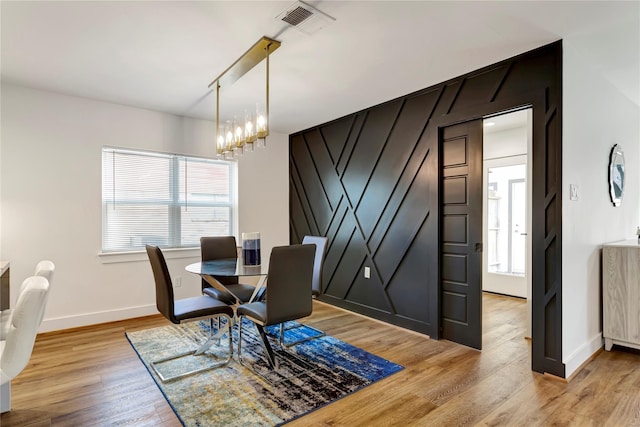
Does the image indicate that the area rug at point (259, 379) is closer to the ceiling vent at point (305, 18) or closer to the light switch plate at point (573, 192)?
the light switch plate at point (573, 192)

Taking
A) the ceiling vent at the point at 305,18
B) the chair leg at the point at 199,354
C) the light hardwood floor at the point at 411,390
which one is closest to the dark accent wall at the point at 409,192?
the light hardwood floor at the point at 411,390

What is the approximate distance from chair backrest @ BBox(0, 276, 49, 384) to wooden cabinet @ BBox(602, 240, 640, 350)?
4.06 metres

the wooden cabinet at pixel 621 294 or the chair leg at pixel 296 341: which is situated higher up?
the wooden cabinet at pixel 621 294

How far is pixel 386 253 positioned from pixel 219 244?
1.83m

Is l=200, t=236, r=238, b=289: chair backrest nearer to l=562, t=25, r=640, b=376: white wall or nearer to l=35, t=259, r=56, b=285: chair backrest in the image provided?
l=35, t=259, r=56, b=285: chair backrest

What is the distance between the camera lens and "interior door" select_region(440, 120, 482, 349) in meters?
3.01

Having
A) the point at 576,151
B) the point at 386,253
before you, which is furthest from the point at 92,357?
the point at 576,151

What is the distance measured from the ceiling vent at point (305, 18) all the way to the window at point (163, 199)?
272cm

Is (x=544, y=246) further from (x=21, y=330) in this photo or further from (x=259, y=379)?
(x=21, y=330)

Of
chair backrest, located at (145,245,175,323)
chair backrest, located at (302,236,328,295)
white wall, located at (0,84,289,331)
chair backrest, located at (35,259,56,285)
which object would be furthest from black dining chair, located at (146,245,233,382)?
white wall, located at (0,84,289,331)

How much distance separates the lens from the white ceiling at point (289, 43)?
2.07 m

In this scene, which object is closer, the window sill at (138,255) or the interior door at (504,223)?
the window sill at (138,255)

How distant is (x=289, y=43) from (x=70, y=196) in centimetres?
284

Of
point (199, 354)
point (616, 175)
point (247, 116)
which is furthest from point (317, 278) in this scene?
point (616, 175)
